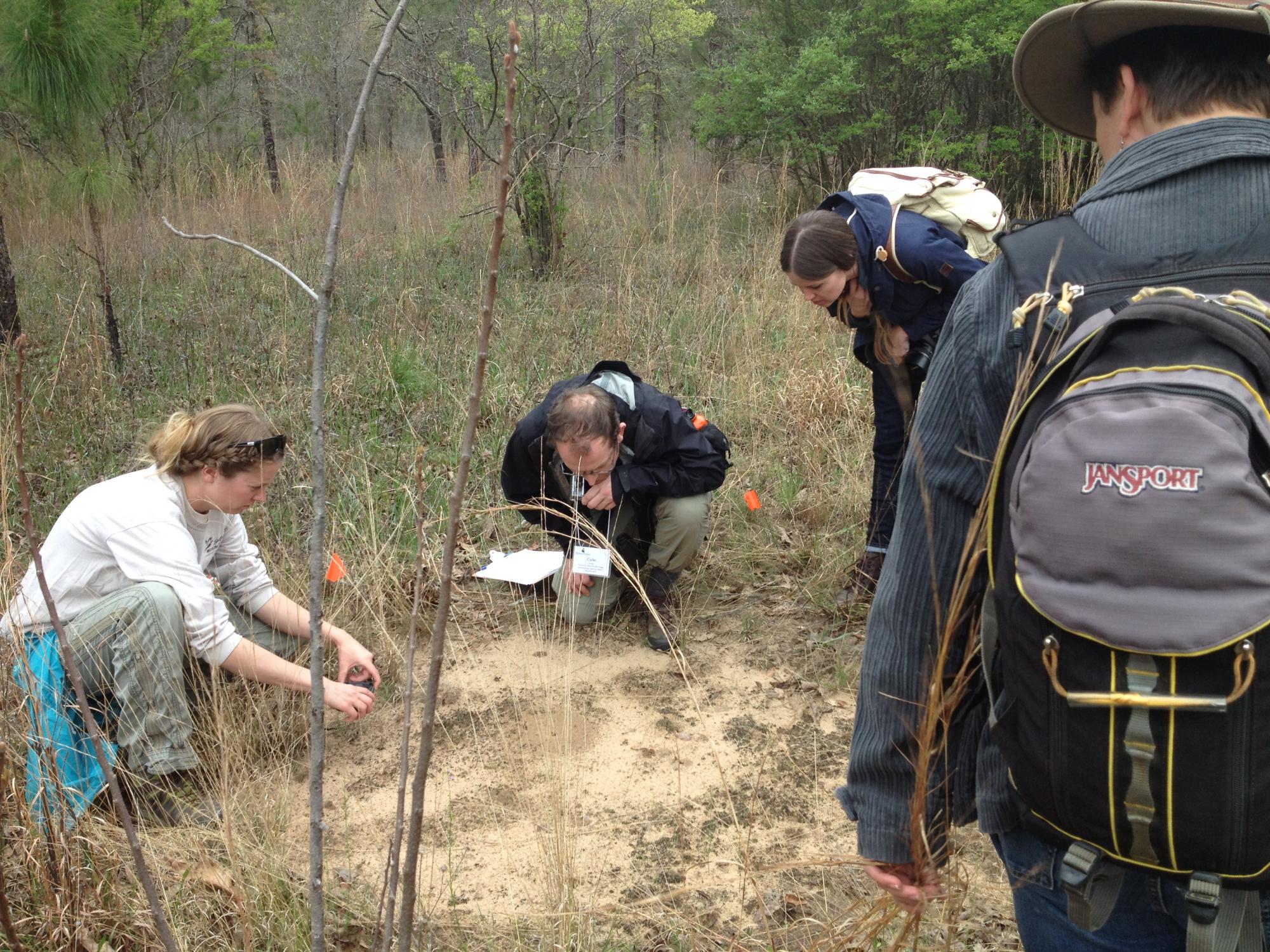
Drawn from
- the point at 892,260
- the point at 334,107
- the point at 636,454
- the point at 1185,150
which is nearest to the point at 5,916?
the point at 1185,150

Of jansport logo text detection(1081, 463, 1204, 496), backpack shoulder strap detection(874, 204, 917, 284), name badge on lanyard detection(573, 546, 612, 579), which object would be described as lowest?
name badge on lanyard detection(573, 546, 612, 579)

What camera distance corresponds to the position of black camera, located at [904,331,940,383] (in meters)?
3.37

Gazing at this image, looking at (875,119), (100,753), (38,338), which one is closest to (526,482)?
(100,753)

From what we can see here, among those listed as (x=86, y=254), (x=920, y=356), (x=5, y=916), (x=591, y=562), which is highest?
(x=86, y=254)

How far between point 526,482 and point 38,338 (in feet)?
12.0

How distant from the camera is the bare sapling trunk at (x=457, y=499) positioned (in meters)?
0.93

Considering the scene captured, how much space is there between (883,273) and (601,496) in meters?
1.18

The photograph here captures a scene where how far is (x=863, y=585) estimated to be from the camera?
3.82m

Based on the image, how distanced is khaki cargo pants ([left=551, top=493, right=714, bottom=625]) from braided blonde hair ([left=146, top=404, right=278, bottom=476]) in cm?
129

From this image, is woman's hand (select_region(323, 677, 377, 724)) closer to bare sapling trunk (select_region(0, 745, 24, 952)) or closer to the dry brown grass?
the dry brown grass

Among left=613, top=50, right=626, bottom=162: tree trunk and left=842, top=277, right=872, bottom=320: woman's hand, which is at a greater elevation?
left=613, top=50, right=626, bottom=162: tree trunk

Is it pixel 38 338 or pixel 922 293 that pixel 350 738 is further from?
pixel 38 338

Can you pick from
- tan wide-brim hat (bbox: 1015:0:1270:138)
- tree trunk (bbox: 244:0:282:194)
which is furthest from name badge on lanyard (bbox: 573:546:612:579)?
tree trunk (bbox: 244:0:282:194)

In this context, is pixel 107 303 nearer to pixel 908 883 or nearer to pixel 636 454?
pixel 636 454
